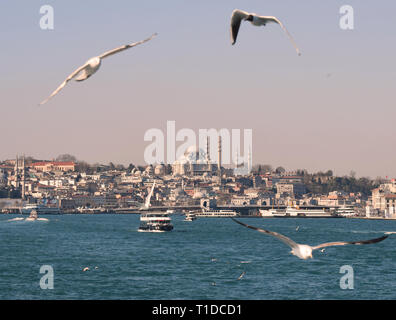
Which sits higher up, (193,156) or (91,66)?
(193,156)

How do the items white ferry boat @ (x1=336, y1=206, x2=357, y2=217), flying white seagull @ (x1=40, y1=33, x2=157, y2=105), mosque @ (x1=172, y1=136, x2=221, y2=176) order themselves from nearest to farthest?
flying white seagull @ (x1=40, y1=33, x2=157, y2=105) → white ferry boat @ (x1=336, y1=206, x2=357, y2=217) → mosque @ (x1=172, y1=136, x2=221, y2=176)

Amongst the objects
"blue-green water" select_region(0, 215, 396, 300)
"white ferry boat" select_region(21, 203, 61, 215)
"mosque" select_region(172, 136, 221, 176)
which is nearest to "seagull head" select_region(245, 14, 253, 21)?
"blue-green water" select_region(0, 215, 396, 300)

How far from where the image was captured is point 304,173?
193 m

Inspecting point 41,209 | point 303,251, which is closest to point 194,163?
point 41,209

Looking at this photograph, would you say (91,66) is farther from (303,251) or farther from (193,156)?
(193,156)

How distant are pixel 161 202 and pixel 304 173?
1782 inches

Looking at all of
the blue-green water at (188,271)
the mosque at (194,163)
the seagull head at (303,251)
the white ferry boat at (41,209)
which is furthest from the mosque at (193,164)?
the seagull head at (303,251)

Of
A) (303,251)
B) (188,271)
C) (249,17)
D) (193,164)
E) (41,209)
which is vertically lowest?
(188,271)

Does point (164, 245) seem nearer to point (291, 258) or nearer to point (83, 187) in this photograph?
point (291, 258)

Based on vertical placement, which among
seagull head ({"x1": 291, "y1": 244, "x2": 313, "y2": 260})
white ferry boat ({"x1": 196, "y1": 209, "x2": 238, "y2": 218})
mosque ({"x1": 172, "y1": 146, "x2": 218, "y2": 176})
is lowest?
white ferry boat ({"x1": 196, "y1": 209, "x2": 238, "y2": 218})

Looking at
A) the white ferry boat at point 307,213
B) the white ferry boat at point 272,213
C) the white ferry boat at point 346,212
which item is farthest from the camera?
the white ferry boat at point 346,212

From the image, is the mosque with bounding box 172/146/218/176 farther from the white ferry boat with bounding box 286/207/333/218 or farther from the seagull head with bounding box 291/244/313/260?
the seagull head with bounding box 291/244/313/260

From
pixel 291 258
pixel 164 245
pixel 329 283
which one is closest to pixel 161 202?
pixel 164 245

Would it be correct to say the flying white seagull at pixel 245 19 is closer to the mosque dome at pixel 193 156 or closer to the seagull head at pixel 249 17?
the seagull head at pixel 249 17
